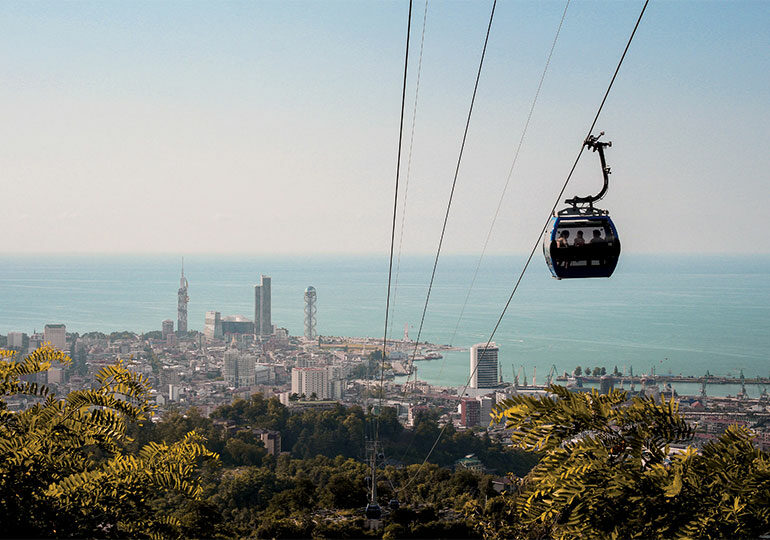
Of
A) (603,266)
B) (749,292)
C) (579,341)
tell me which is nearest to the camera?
(603,266)

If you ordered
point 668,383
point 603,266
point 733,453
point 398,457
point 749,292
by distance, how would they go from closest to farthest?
point 733,453, point 603,266, point 398,457, point 668,383, point 749,292

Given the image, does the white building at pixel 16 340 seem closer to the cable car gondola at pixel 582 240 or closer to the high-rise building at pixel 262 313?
the high-rise building at pixel 262 313

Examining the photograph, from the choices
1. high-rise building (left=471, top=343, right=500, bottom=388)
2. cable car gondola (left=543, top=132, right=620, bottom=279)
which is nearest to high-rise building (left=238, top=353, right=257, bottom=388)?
high-rise building (left=471, top=343, right=500, bottom=388)

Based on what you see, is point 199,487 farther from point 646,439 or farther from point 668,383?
point 668,383

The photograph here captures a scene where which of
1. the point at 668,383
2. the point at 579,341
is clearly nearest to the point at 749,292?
the point at 579,341

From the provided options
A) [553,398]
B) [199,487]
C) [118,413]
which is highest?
[553,398]

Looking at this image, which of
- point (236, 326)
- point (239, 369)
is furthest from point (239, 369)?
point (236, 326)

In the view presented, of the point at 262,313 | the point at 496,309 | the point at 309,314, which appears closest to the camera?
the point at 309,314

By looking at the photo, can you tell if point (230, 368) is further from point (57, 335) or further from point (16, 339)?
point (16, 339)
